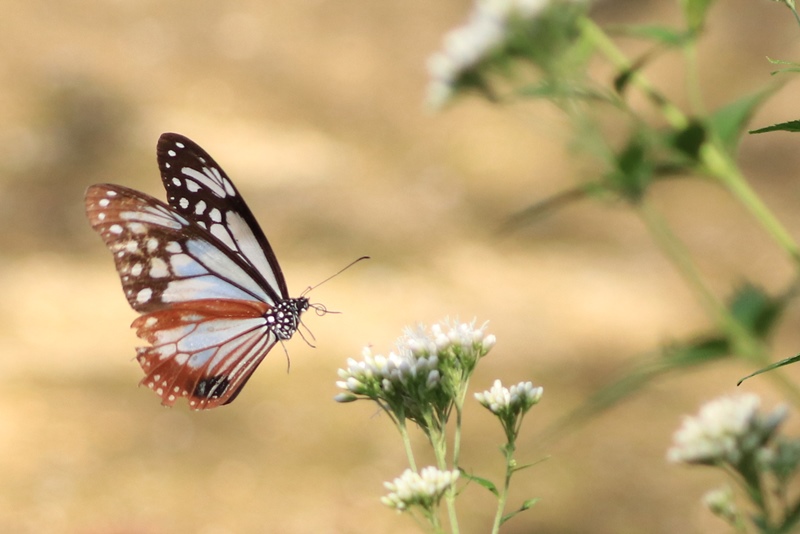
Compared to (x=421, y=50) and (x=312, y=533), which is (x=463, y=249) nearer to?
(x=421, y=50)

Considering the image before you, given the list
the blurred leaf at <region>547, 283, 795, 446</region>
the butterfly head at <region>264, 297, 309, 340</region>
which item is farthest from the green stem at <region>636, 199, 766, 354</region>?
the butterfly head at <region>264, 297, 309, 340</region>

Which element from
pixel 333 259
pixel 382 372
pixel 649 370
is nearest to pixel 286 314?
pixel 382 372

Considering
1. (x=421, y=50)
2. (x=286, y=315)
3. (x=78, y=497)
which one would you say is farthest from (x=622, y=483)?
(x=421, y=50)

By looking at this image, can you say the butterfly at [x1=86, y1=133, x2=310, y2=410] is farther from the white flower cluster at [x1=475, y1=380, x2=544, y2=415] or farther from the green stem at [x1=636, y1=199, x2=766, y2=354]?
the green stem at [x1=636, y1=199, x2=766, y2=354]

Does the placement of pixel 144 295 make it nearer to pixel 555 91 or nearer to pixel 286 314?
pixel 286 314

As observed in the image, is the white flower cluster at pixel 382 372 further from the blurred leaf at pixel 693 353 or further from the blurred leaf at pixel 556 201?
the blurred leaf at pixel 556 201

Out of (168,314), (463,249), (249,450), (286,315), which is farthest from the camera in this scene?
(463,249)
